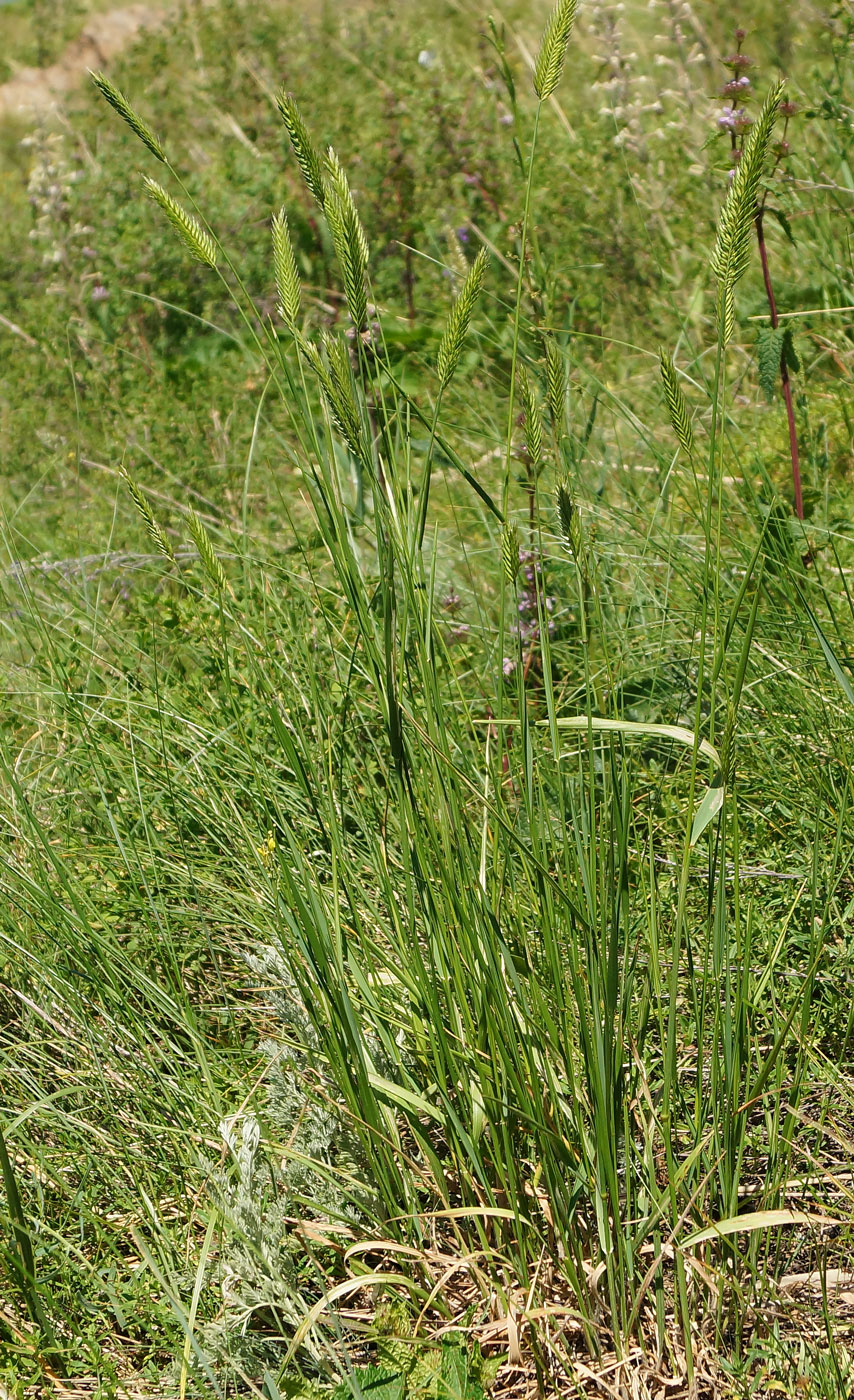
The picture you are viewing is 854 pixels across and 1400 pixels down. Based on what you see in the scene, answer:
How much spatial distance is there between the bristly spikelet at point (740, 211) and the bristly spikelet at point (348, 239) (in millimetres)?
301

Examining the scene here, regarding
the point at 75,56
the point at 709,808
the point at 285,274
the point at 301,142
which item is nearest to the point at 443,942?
A: the point at 709,808

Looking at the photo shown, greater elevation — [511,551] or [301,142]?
[301,142]

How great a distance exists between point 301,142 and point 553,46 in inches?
9.2

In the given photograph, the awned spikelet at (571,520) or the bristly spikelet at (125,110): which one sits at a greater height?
the bristly spikelet at (125,110)

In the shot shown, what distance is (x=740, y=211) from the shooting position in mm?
999

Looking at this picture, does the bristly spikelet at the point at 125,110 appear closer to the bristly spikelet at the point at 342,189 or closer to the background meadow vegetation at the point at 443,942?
the background meadow vegetation at the point at 443,942

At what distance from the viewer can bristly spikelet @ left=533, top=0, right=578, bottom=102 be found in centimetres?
106

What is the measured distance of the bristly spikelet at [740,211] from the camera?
0.96 meters

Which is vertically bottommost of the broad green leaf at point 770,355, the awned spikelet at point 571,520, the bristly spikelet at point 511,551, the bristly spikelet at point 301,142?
the broad green leaf at point 770,355

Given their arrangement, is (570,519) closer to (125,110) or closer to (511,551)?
(511,551)

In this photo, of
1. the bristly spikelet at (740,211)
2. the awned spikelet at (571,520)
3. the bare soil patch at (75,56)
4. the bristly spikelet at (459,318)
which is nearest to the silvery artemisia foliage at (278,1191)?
the awned spikelet at (571,520)

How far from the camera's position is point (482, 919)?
1268 millimetres

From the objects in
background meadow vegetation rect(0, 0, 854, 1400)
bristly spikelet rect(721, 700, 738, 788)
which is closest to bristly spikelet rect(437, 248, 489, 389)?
background meadow vegetation rect(0, 0, 854, 1400)

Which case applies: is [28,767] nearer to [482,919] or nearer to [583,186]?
[482,919]
